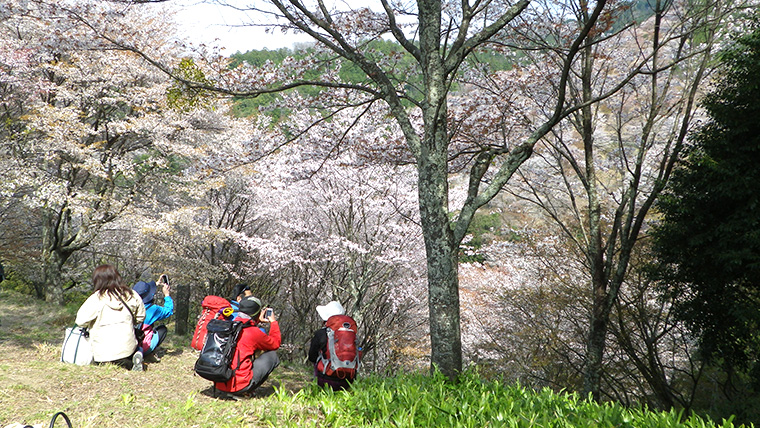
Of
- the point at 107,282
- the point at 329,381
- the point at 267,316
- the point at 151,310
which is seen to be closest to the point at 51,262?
the point at 151,310

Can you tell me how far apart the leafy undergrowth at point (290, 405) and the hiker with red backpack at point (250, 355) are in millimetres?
151

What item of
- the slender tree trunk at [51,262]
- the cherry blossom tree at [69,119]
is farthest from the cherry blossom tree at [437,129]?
the slender tree trunk at [51,262]

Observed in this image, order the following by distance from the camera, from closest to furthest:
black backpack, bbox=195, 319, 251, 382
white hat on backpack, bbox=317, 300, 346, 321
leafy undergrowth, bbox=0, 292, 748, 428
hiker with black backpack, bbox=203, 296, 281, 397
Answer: leafy undergrowth, bbox=0, 292, 748, 428 < black backpack, bbox=195, 319, 251, 382 < hiker with black backpack, bbox=203, 296, 281, 397 < white hat on backpack, bbox=317, 300, 346, 321

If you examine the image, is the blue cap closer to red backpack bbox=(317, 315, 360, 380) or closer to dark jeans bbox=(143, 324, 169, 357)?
dark jeans bbox=(143, 324, 169, 357)

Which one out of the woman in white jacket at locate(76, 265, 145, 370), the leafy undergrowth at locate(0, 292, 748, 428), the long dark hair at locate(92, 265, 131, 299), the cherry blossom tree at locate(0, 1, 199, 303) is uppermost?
the cherry blossom tree at locate(0, 1, 199, 303)

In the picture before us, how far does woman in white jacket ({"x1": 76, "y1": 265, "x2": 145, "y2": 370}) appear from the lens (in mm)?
4398

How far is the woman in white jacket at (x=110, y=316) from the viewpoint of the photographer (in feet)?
14.4

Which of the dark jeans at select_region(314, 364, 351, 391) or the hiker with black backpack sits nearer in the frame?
the hiker with black backpack

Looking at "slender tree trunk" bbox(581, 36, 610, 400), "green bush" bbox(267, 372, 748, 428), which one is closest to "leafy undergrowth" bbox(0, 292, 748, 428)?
"green bush" bbox(267, 372, 748, 428)

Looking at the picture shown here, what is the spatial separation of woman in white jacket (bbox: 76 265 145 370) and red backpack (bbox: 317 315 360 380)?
217 cm

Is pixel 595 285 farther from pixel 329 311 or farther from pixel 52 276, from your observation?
pixel 52 276

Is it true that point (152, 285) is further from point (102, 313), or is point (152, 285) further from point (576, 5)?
point (576, 5)

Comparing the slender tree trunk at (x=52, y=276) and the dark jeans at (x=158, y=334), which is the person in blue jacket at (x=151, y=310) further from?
the slender tree trunk at (x=52, y=276)

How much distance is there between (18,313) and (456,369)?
10.8 m
